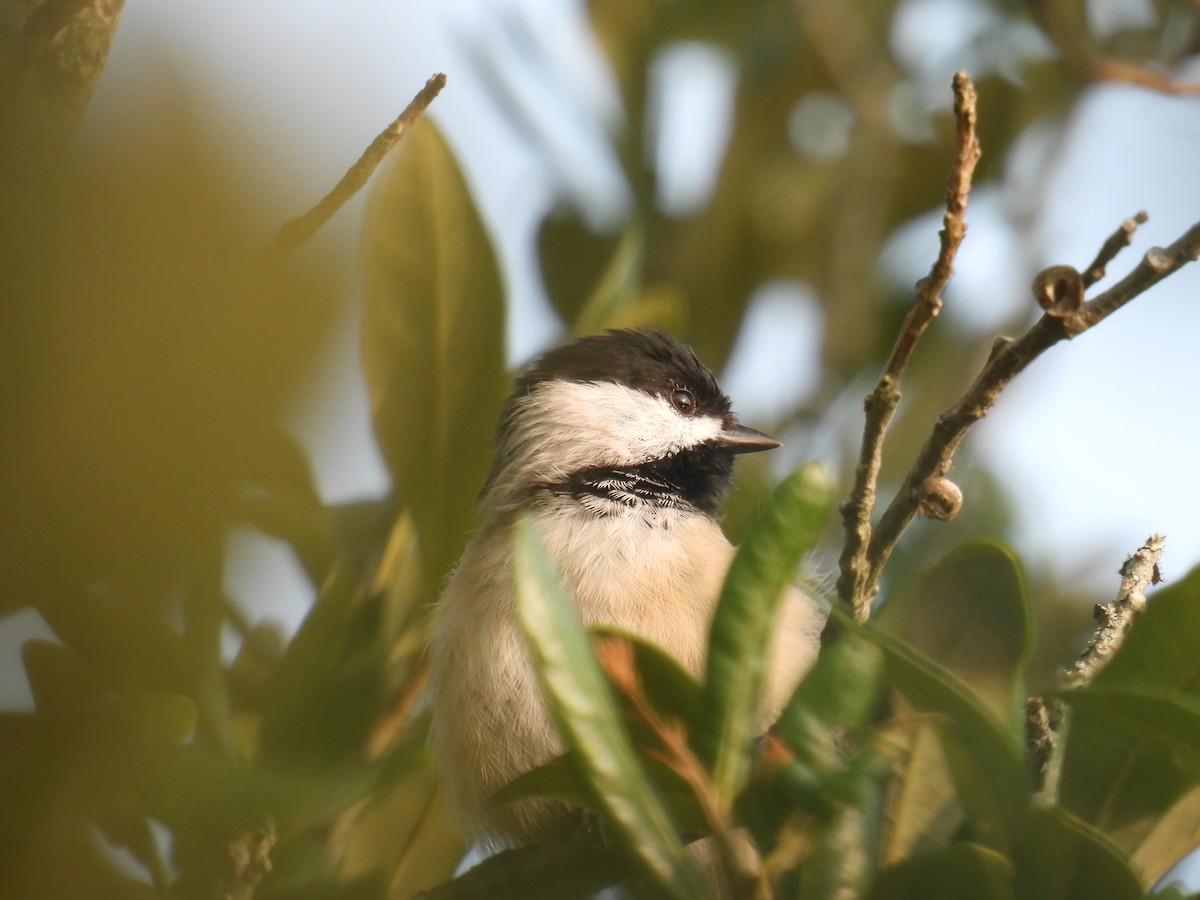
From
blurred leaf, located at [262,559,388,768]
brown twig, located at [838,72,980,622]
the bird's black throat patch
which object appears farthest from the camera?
the bird's black throat patch

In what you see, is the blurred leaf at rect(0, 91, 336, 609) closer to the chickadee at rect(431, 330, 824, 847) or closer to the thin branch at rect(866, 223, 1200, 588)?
the thin branch at rect(866, 223, 1200, 588)

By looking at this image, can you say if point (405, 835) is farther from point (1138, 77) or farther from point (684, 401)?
point (1138, 77)

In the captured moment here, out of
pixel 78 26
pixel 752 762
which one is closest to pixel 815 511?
pixel 752 762

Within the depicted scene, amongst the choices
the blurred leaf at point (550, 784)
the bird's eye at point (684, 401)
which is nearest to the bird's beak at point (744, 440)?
the bird's eye at point (684, 401)

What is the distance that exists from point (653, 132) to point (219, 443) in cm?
227

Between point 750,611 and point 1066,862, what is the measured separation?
29cm

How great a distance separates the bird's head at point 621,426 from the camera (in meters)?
2.70

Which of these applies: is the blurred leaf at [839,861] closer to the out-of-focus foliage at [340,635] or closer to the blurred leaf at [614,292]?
the out-of-focus foliage at [340,635]

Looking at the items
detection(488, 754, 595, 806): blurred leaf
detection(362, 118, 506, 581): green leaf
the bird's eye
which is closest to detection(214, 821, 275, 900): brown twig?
detection(488, 754, 595, 806): blurred leaf

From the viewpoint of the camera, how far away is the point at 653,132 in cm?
278

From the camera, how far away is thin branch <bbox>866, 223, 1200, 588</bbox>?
1157mm

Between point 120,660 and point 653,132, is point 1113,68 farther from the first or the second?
point 120,660

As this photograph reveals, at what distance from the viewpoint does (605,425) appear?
2.86 metres

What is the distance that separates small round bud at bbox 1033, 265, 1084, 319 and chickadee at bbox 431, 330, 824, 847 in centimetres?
86
